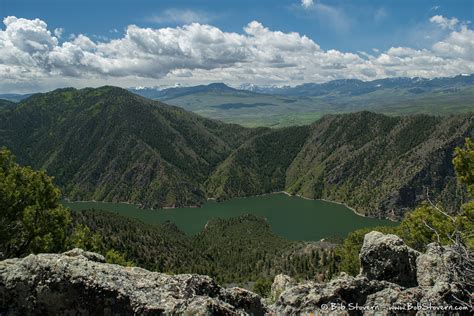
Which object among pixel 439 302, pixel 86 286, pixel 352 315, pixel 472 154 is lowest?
pixel 352 315

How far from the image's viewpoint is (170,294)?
1561 cm

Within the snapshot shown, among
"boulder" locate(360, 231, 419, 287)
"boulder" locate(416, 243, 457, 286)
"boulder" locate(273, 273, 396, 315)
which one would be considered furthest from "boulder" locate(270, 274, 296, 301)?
"boulder" locate(273, 273, 396, 315)

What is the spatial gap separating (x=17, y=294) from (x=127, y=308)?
4.34 meters

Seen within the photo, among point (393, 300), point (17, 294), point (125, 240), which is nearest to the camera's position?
point (17, 294)

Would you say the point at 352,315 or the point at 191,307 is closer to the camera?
the point at 191,307

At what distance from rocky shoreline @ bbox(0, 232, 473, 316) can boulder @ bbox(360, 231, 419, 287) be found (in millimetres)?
1672

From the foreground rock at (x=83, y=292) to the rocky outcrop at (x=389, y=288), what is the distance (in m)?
3.57

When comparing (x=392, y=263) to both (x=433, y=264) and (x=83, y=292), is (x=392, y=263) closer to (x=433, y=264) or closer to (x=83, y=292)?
(x=433, y=264)

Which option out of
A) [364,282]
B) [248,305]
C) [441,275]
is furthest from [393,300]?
[248,305]

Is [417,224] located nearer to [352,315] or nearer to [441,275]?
[441,275]

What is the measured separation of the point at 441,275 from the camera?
1780 centimetres

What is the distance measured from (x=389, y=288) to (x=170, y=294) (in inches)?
367

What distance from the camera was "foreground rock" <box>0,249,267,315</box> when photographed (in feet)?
A: 48.6

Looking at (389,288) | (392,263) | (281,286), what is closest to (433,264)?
(392,263)
